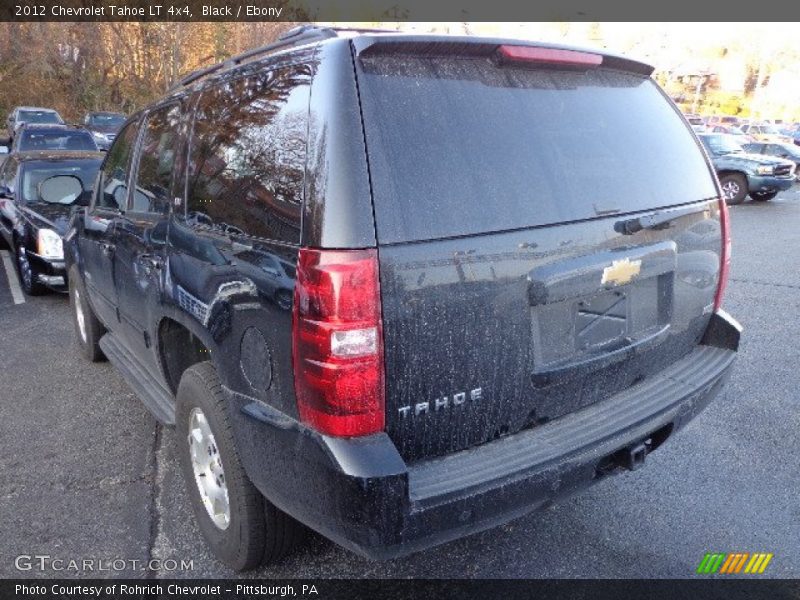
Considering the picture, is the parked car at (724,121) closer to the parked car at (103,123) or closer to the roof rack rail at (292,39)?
the parked car at (103,123)

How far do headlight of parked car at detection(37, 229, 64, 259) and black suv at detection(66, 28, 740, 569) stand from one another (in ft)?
13.2

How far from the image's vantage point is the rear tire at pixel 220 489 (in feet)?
7.95

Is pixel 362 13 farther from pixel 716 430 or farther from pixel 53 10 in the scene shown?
pixel 716 430

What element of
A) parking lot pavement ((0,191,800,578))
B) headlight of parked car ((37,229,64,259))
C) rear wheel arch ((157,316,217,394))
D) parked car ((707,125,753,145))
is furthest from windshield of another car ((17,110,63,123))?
rear wheel arch ((157,316,217,394))

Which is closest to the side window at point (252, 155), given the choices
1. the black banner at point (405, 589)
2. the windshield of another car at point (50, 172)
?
the black banner at point (405, 589)

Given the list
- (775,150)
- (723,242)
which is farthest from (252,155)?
(775,150)

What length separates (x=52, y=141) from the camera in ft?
49.9

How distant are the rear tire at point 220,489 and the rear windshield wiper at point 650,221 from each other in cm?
161

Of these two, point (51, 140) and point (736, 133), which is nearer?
point (51, 140)

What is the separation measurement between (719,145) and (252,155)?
18734 millimetres

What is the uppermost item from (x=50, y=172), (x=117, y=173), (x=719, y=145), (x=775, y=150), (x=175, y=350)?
(x=117, y=173)

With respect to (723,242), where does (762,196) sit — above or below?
below

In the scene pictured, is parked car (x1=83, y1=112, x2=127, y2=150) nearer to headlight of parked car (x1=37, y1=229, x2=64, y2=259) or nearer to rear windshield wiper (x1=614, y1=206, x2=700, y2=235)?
headlight of parked car (x1=37, y1=229, x2=64, y2=259)

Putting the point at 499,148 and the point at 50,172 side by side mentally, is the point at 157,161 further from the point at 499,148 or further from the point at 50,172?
the point at 50,172
